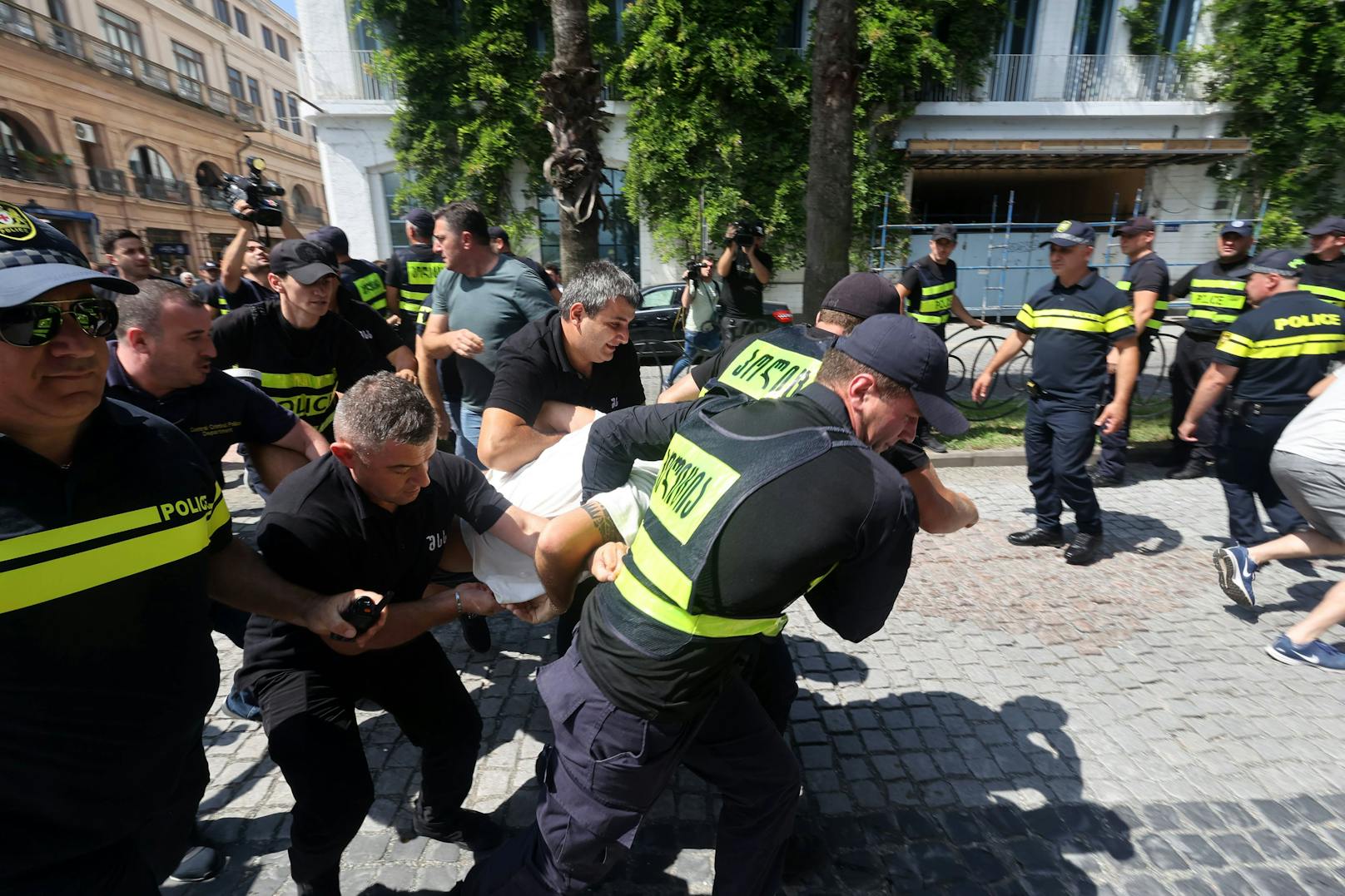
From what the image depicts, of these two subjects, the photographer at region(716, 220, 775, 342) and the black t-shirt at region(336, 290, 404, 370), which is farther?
the photographer at region(716, 220, 775, 342)

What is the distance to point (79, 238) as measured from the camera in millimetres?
23875

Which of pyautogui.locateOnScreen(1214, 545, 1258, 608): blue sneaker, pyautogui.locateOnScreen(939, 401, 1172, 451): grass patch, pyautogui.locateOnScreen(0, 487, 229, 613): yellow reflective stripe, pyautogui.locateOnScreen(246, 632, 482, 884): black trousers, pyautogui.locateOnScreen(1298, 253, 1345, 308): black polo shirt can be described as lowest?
pyautogui.locateOnScreen(939, 401, 1172, 451): grass patch

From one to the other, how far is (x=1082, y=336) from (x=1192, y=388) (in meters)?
2.62

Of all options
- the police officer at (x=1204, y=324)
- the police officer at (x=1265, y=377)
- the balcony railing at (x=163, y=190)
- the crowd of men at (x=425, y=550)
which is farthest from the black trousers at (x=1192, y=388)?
the balcony railing at (x=163, y=190)

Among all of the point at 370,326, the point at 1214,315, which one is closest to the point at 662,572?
the point at 370,326

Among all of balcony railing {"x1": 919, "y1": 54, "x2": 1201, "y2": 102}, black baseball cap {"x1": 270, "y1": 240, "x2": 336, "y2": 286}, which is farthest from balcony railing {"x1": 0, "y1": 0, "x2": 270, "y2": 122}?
balcony railing {"x1": 919, "y1": 54, "x2": 1201, "y2": 102}

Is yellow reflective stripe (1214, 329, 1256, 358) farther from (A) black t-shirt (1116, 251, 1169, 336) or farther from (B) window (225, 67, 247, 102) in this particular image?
(B) window (225, 67, 247, 102)

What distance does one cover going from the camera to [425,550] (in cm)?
243

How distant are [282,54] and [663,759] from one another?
2045 inches

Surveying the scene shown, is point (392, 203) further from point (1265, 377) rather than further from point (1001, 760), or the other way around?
point (1001, 760)

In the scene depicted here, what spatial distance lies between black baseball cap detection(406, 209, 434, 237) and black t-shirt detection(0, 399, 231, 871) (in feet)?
→ 15.7

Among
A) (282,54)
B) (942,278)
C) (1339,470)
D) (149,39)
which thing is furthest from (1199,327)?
(282,54)

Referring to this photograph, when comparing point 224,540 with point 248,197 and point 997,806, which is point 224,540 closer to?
point 997,806

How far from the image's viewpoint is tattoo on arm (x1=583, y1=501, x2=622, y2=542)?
7.51 ft
